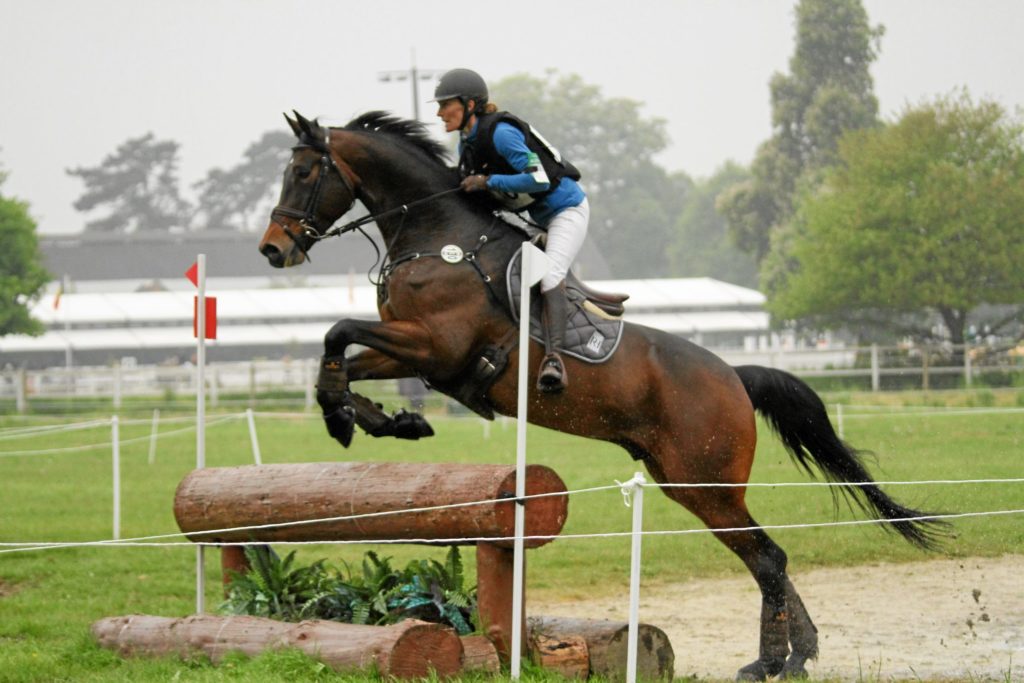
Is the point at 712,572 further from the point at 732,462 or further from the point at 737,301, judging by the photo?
the point at 737,301

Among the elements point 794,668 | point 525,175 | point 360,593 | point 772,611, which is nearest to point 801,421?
point 772,611

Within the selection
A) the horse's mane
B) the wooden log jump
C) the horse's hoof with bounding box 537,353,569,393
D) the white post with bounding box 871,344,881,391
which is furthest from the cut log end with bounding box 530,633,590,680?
the white post with bounding box 871,344,881,391

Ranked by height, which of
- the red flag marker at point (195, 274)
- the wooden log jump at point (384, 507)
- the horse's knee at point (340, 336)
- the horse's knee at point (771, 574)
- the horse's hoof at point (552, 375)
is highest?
the red flag marker at point (195, 274)

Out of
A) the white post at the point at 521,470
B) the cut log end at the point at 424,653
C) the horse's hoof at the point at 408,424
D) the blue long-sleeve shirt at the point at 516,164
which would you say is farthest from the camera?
the horse's hoof at the point at 408,424

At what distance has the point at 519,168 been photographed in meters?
5.71

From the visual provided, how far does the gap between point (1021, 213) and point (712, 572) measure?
1604 cm

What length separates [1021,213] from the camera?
22422mm

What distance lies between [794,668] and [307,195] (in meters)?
3.19

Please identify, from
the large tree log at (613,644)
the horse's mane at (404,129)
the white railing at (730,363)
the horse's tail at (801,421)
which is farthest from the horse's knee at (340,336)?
the white railing at (730,363)

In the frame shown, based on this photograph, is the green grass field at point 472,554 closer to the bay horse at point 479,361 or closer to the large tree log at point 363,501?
the bay horse at point 479,361

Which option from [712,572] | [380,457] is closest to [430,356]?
[712,572]

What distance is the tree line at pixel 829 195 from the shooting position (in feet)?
78.2

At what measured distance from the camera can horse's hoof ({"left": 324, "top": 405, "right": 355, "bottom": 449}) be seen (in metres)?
5.59

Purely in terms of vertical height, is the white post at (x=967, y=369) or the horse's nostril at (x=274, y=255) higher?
the horse's nostril at (x=274, y=255)
